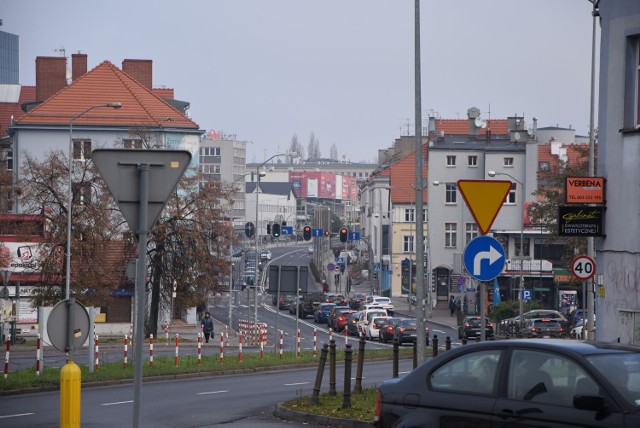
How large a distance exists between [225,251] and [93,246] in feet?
22.3

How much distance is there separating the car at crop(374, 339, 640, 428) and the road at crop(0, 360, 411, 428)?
7.60 m

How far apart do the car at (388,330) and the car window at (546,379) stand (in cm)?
4358

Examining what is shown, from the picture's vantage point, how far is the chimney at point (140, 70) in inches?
3216

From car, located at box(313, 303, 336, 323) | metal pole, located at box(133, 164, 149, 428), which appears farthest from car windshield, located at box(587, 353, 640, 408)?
car, located at box(313, 303, 336, 323)

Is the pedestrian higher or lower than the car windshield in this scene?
lower

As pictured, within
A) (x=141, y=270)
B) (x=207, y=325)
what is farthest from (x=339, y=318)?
(x=141, y=270)

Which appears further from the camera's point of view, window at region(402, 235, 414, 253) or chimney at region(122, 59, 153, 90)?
window at region(402, 235, 414, 253)

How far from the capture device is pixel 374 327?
184 ft

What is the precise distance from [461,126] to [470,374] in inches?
3714

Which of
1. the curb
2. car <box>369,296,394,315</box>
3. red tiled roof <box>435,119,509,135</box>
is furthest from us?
red tiled roof <box>435,119,509,135</box>

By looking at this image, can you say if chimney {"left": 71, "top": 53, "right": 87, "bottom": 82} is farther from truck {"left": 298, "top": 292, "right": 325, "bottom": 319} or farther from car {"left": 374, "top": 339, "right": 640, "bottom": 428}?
car {"left": 374, "top": 339, "right": 640, "bottom": 428}

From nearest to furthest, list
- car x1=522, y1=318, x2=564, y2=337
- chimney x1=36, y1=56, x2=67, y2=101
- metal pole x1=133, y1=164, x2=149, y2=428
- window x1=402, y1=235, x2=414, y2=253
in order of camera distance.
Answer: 1. metal pole x1=133, y1=164, x2=149, y2=428
2. car x1=522, y1=318, x2=564, y2=337
3. chimney x1=36, y1=56, x2=67, y2=101
4. window x1=402, y1=235, x2=414, y2=253

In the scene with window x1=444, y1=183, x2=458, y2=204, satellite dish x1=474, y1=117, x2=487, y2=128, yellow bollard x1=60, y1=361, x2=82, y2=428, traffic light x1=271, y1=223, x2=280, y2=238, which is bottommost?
yellow bollard x1=60, y1=361, x2=82, y2=428

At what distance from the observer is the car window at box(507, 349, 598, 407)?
9031mm
